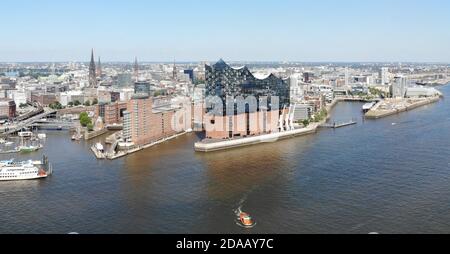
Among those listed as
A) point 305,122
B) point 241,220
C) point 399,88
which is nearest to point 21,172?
point 241,220

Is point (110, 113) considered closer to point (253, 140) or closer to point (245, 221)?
point (253, 140)

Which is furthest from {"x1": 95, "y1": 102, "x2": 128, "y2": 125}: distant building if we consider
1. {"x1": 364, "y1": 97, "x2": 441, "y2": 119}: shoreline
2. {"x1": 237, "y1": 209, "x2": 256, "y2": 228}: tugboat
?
{"x1": 237, "y1": 209, "x2": 256, "y2": 228}: tugboat

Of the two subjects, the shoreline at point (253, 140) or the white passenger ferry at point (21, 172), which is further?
the shoreline at point (253, 140)

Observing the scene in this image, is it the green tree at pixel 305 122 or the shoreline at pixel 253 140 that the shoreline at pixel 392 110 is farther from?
the green tree at pixel 305 122

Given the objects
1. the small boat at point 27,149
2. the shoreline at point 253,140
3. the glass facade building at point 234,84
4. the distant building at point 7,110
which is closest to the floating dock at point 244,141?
the shoreline at point 253,140

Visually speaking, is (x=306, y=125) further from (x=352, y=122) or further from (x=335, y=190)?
(x=335, y=190)

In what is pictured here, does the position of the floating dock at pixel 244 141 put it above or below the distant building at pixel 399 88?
below
